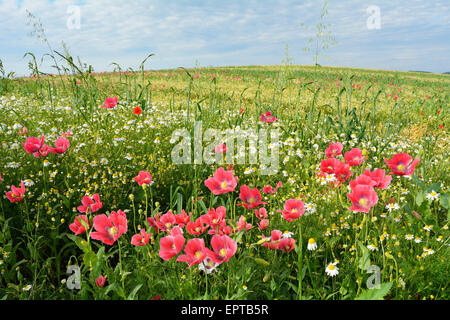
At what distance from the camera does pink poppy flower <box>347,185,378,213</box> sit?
1.51 m

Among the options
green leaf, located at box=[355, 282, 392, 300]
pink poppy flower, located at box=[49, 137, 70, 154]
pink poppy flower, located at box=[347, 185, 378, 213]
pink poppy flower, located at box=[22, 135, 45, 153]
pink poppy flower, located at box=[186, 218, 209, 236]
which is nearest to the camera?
green leaf, located at box=[355, 282, 392, 300]

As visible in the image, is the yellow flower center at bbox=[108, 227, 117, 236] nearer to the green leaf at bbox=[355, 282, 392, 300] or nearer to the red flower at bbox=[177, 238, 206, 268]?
the red flower at bbox=[177, 238, 206, 268]

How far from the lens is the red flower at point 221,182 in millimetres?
1672

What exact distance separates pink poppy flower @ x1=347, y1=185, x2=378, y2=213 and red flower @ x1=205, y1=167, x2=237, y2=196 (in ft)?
2.07

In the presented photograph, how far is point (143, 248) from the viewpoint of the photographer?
181 cm

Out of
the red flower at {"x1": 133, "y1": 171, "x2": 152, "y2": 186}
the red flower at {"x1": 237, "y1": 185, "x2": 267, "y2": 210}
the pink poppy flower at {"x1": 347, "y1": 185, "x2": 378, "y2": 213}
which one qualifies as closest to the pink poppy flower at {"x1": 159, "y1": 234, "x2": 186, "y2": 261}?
the red flower at {"x1": 237, "y1": 185, "x2": 267, "y2": 210}

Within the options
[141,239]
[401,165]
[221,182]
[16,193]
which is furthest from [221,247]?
[16,193]

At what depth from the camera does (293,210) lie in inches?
66.5

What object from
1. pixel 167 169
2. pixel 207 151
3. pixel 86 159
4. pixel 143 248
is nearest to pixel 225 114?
pixel 207 151

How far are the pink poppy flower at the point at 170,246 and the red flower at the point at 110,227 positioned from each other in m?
0.23

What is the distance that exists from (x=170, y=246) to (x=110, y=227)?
1.18 feet

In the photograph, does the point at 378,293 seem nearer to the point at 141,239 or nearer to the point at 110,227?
the point at 141,239

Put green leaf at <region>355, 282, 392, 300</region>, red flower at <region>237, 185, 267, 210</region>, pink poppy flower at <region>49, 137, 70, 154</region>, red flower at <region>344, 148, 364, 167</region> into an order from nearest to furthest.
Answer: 1. green leaf at <region>355, 282, 392, 300</region>
2. red flower at <region>237, 185, 267, 210</region>
3. red flower at <region>344, 148, 364, 167</region>
4. pink poppy flower at <region>49, 137, 70, 154</region>
